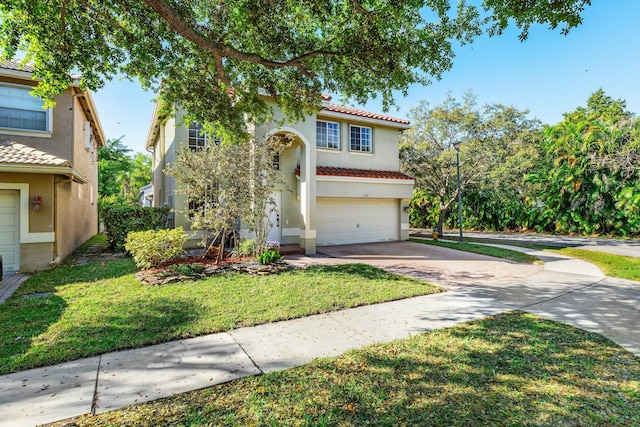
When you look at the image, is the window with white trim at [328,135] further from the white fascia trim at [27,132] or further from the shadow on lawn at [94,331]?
the shadow on lawn at [94,331]

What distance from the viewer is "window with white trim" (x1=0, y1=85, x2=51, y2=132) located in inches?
368

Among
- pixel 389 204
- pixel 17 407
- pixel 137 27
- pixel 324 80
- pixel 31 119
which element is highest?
pixel 137 27

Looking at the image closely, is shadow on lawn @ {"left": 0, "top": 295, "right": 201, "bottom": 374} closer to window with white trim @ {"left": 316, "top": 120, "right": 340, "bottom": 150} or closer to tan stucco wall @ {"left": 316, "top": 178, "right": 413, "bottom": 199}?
tan stucco wall @ {"left": 316, "top": 178, "right": 413, "bottom": 199}

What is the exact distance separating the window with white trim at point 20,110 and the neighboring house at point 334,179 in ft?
13.6

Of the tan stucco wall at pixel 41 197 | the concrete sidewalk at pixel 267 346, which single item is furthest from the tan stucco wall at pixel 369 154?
the tan stucco wall at pixel 41 197

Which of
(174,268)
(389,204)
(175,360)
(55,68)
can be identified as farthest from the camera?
(389,204)

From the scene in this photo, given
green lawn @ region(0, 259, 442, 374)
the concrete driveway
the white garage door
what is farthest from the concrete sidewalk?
the white garage door

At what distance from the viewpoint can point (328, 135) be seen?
49.8 ft

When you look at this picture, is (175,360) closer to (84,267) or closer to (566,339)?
(566,339)

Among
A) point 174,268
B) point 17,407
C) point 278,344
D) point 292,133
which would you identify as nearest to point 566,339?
point 278,344

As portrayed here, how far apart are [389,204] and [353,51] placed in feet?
Answer: 34.6

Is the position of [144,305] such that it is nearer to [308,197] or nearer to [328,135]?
[308,197]

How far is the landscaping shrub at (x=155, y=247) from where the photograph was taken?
8664 mm

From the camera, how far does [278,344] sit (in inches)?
176
